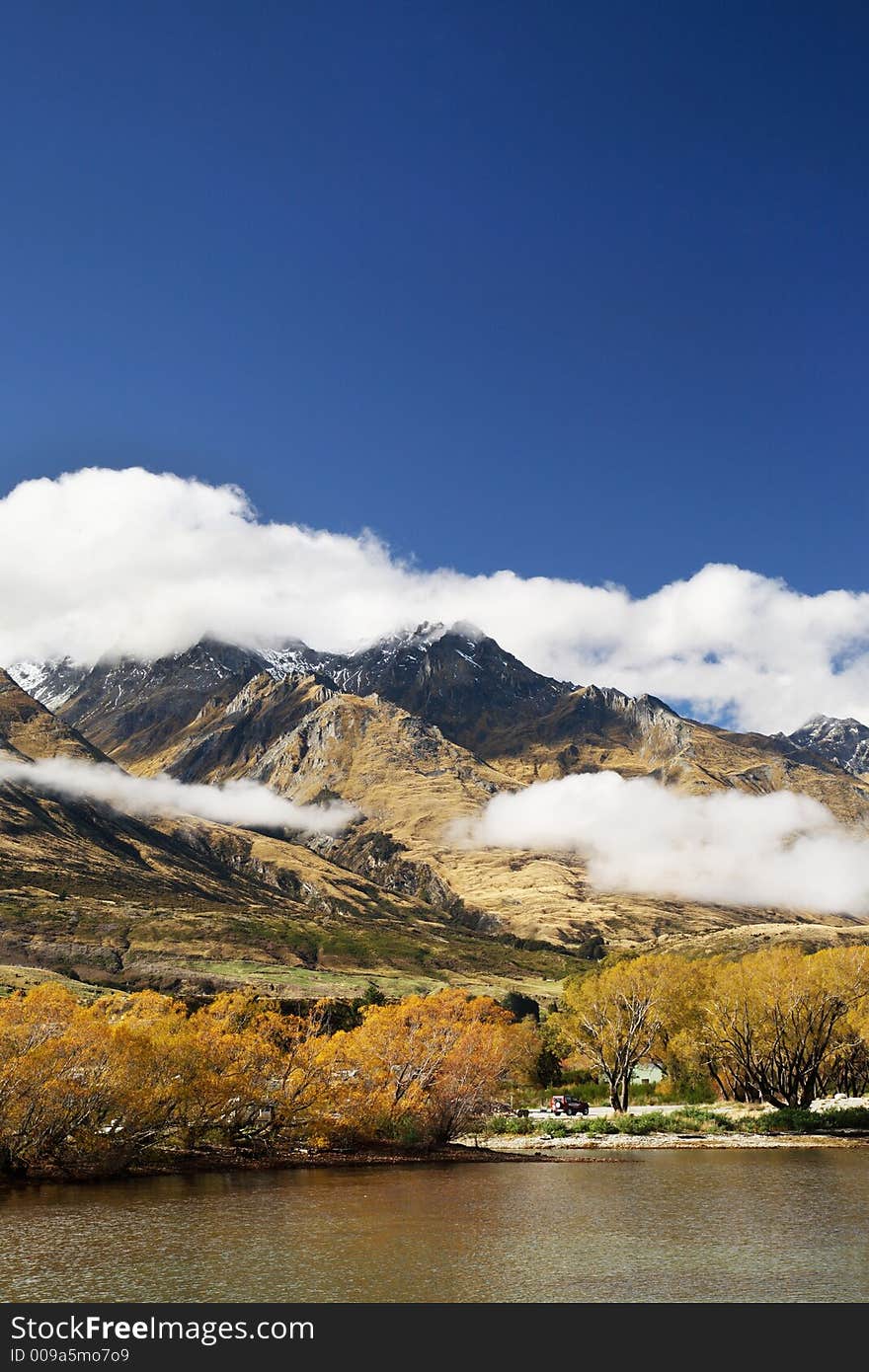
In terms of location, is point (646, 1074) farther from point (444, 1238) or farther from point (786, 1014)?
point (444, 1238)

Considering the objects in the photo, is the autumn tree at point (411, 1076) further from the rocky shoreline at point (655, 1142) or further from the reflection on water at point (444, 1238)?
the reflection on water at point (444, 1238)

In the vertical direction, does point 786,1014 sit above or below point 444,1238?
above

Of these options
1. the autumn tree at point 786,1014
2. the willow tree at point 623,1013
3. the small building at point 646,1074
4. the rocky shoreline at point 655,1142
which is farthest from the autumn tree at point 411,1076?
the small building at point 646,1074

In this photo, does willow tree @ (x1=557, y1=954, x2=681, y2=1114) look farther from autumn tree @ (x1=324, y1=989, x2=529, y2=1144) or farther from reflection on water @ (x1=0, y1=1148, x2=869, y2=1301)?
reflection on water @ (x1=0, y1=1148, x2=869, y2=1301)

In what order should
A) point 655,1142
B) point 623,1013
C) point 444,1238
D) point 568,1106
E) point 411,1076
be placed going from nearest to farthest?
point 444,1238
point 411,1076
point 655,1142
point 568,1106
point 623,1013

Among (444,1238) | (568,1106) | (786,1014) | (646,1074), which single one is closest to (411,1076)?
(568,1106)

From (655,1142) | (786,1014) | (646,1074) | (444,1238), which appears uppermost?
(786,1014)

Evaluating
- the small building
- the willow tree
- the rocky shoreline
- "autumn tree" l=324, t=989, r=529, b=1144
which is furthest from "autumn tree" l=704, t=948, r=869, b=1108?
the small building

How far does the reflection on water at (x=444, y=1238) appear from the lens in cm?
2866

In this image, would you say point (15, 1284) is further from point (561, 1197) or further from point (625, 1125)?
point (625, 1125)

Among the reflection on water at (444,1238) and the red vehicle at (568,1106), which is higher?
the reflection on water at (444,1238)

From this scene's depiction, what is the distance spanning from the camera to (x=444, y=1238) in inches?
1460
